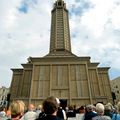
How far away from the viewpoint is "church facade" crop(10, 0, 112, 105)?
41156 mm

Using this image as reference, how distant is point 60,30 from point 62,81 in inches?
722

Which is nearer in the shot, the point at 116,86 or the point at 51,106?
the point at 51,106

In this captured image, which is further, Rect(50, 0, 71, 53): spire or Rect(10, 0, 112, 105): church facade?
Rect(50, 0, 71, 53): spire

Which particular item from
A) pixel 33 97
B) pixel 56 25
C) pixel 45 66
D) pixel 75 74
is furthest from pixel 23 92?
pixel 56 25

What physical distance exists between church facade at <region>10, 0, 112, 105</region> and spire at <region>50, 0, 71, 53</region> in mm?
10364

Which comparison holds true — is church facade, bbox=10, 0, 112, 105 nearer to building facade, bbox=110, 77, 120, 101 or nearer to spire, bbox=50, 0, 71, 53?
spire, bbox=50, 0, 71, 53

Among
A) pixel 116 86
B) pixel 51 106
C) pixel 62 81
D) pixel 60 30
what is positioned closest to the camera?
pixel 51 106

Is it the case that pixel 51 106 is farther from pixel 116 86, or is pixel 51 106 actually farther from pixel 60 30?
pixel 116 86

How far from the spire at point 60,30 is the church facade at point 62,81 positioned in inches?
408

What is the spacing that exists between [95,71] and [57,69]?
751 cm

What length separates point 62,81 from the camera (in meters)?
42.5

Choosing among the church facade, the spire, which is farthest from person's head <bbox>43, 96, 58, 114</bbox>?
the spire

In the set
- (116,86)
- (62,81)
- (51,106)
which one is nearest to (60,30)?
(62,81)

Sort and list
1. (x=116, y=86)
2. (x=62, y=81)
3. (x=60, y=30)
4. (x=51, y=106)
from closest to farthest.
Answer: (x=51, y=106), (x=62, y=81), (x=60, y=30), (x=116, y=86)
